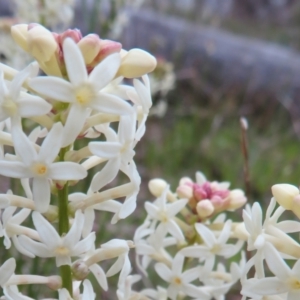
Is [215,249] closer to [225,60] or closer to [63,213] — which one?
[63,213]

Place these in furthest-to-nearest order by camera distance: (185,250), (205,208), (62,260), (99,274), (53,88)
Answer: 1. (205,208)
2. (185,250)
3. (99,274)
4. (62,260)
5. (53,88)

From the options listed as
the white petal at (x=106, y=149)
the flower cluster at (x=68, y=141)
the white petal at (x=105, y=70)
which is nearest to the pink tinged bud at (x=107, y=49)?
the flower cluster at (x=68, y=141)

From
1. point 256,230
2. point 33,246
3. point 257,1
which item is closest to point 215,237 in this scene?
point 256,230

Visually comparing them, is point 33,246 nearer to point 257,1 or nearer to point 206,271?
point 206,271

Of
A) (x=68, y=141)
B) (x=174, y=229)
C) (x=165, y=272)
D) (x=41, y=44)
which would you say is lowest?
(x=165, y=272)

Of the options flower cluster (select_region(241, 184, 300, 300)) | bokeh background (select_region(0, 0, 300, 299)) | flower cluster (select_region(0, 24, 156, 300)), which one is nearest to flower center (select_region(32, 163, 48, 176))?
flower cluster (select_region(0, 24, 156, 300))

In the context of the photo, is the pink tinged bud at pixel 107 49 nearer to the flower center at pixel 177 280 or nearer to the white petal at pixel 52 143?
the white petal at pixel 52 143

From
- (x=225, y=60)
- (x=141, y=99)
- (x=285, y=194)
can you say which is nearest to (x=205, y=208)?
(x=285, y=194)
